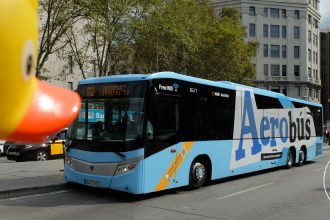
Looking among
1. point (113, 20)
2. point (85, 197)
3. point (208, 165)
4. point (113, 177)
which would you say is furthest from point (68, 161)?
point (113, 20)

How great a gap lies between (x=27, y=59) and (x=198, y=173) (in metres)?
10.8

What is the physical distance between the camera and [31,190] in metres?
11.4

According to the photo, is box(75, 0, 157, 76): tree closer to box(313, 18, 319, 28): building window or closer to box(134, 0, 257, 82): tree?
box(134, 0, 257, 82): tree

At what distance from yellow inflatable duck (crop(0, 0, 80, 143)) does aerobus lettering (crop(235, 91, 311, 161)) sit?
12.8 metres

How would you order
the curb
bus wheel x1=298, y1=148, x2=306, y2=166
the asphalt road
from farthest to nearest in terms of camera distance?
bus wheel x1=298, y1=148, x2=306, y2=166 → the curb → the asphalt road

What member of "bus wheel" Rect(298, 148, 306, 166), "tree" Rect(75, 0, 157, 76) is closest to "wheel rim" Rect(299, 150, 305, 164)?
"bus wheel" Rect(298, 148, 306, 166)

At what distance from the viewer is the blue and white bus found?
1023 cm

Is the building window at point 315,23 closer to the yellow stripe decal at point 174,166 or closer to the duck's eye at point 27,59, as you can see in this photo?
the yellow stripe decal at point 174,166

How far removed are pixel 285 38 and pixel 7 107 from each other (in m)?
95.1

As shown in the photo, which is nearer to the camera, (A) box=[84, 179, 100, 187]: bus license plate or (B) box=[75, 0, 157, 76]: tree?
(A) box=[84, 179, 100, 187]: bus license plate

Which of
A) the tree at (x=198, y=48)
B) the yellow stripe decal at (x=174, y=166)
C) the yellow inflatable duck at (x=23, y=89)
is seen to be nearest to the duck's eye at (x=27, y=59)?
the yellow inflatable duck at (x=23, y=89)

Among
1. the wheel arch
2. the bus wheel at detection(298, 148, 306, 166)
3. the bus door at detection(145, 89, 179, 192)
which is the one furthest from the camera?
the bus wheel at detection(298, 148, 306, 166)

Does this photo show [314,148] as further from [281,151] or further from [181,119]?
[181,119]

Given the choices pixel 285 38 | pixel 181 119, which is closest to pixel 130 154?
pixel 181 119
